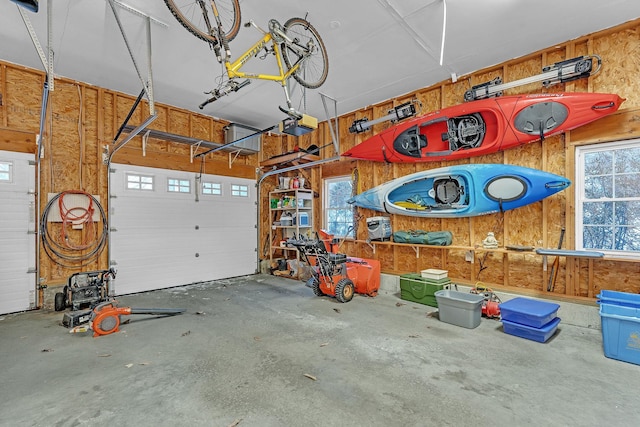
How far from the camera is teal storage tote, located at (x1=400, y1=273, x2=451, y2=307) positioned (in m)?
4.46

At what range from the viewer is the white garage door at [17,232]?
13.8 feet

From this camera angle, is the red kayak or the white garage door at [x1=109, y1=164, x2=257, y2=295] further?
the white garage door at [x1=109, y1=164, x2=257, y2=295]

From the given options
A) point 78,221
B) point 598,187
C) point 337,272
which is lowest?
point 337,272

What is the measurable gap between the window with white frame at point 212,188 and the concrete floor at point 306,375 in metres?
3.18

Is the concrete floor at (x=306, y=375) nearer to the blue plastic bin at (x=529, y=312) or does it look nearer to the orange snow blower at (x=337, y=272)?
the blue plastic bin at (x=529, y=312)

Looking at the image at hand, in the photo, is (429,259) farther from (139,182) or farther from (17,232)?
(17,232)

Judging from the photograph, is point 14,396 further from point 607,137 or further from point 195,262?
point 607,137

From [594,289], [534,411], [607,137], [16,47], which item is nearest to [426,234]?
[594,289]

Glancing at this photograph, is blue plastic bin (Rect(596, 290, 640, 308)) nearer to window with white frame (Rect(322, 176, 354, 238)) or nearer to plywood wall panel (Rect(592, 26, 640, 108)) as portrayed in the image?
plywood wall panel (Rect(592, 26, 640, 108))

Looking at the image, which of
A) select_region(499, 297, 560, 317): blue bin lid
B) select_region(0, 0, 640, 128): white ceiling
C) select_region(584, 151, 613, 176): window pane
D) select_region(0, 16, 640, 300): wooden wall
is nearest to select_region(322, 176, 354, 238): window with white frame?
select_region(0, 16, 640, 300): wooden wall

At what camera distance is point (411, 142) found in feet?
16.6

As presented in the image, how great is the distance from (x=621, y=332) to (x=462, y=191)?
241 cm

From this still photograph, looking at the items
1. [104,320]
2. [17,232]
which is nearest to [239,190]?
[17,232]

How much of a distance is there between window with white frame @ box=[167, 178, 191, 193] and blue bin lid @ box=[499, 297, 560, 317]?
6.00 metres
